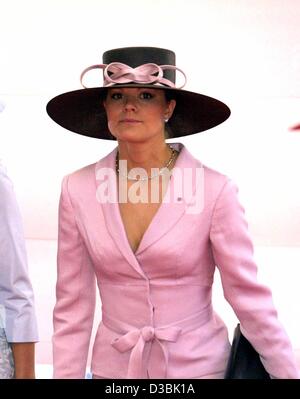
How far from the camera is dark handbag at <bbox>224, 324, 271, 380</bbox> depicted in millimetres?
1512

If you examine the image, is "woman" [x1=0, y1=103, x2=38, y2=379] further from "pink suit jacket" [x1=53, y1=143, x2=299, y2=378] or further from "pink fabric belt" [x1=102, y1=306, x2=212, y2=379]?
"pink fabric belt" [x1=102, y1=306, x2=212, y2=379]

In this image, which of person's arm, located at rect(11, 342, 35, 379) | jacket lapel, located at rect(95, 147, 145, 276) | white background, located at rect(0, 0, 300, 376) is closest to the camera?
jacket lapel, located at rect(95, 147, 145, 276)

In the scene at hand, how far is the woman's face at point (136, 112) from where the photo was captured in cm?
149

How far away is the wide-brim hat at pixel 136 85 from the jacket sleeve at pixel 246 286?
7.6 inches

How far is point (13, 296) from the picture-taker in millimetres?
1574

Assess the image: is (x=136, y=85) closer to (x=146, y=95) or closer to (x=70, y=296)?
(x=146, y=95)

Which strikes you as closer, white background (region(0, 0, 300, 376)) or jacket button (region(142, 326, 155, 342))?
jacket button (region(142, 326, 155, 342))

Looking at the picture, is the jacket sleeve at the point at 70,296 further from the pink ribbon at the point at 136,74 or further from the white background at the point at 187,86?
the white background at the point at 187,86

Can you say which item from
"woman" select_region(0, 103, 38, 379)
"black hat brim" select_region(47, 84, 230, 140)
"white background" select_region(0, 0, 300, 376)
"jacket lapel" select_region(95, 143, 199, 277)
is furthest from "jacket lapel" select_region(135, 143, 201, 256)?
"white background" select_region(0, 0, 300, 376)

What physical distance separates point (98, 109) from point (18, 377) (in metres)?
0.62

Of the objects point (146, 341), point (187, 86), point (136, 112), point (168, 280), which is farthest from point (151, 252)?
point (187, 86)

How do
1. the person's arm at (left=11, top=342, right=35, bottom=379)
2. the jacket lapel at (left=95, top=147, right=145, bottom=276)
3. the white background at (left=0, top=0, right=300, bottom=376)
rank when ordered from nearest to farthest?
the jacket lapel at (left=95, top=147, right=145, bottom=276) → the person's arm at (left=11, top=342, right=35, bottom=379) → the white background at (left=0, top=0, right=300, bottom=376)

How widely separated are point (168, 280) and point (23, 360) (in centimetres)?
38

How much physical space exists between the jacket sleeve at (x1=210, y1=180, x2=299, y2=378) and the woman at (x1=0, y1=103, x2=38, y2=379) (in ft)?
1.40
